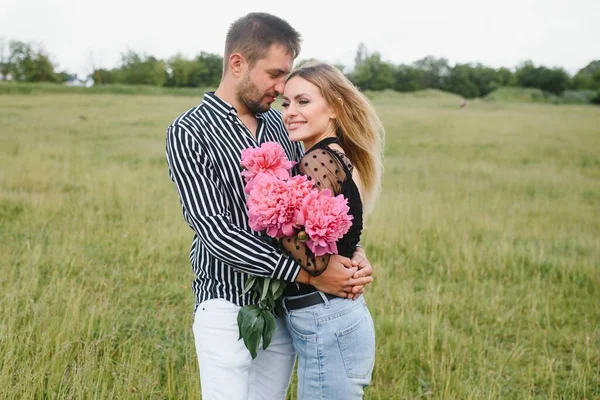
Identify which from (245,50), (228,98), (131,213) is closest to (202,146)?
(228,98)

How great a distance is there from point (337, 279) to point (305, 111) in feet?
2.69

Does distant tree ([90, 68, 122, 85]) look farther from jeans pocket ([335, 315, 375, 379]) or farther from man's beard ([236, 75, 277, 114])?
→ jeans pocket ([335, 315, 375, 379])

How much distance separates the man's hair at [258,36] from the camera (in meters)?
2.78

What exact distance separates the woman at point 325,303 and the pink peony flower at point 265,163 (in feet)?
0.32

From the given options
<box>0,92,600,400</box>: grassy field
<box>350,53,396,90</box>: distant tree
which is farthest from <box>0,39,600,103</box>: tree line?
<box>0,92,600,400</box>: grassy field

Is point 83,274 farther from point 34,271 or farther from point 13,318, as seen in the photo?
point 13,318

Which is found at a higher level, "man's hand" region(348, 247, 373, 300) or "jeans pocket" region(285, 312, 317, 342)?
"man's hand" region(348, 247, 373, 300)

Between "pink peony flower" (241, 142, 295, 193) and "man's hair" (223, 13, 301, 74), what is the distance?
632 mm

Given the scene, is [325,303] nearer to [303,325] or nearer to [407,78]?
[303,325]

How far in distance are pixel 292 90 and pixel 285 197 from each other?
72cm

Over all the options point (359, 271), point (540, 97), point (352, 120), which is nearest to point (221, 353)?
point (359, 271)

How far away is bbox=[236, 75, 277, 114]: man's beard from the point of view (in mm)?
2789

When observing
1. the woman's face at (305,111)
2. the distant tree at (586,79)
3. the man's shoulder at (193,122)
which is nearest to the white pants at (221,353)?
the man's shoulder at (193,122)

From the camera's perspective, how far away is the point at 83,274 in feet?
18.0
